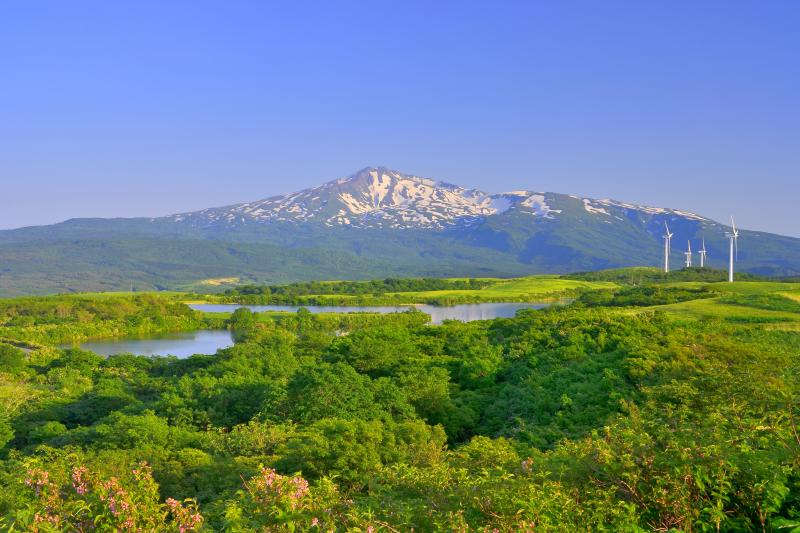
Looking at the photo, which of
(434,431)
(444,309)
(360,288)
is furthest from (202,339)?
(360,288)

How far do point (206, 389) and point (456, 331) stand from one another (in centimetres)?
1831

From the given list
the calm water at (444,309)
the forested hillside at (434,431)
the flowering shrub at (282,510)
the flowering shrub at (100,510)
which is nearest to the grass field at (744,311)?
the forested hillside at (434,431)

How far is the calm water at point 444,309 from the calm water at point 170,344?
21.2 meters

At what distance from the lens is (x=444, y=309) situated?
97.1 metres

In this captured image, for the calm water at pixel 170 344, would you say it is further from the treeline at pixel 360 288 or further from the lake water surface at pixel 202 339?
the treeline at pixel 360 288

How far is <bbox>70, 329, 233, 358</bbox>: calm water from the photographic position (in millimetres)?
62031

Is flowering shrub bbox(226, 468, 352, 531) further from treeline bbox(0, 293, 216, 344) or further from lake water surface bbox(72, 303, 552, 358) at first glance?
treeline bbox(0, 293, 216, 344)

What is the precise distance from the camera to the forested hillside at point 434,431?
695 cm

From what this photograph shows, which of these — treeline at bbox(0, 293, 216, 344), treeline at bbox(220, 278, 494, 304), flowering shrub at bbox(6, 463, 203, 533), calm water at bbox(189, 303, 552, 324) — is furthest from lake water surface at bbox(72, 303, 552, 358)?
flowering shrub at bbox(6, 463, 203, 533)

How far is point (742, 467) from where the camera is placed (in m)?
7.26

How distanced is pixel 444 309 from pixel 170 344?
39.3 metres

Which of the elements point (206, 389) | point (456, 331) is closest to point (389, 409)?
point (206, 389)

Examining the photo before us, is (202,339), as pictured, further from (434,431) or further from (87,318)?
(434,431)

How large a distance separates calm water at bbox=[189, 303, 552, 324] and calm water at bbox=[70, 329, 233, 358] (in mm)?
21172
